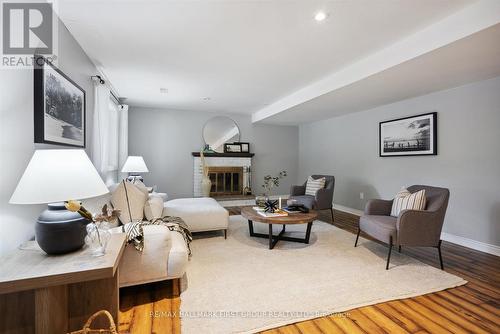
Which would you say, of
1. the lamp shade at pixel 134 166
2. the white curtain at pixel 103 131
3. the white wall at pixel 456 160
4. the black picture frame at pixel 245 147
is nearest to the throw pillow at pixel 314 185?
the white wall at pixel 456 160

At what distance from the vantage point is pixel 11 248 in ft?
4.54

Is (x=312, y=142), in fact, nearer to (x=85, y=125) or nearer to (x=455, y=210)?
(x=455, y=210)

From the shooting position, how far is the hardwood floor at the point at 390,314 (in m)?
1.56

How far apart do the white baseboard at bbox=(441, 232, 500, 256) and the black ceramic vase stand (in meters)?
4.16

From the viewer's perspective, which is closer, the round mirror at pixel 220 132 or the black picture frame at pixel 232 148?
the round mirror at pixel 220 132

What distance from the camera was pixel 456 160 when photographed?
3.19 meters

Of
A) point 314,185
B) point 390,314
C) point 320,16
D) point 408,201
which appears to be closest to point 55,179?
point 320,16

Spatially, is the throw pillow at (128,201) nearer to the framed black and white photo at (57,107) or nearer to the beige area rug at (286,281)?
the framed black and white photo at (57,107)

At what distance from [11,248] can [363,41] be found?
3218 mm

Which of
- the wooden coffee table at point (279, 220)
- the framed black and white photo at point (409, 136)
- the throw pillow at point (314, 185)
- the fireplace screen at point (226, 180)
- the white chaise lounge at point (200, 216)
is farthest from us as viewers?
the fireplace screen at point (226, 180)

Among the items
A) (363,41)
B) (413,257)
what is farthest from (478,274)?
(363,41)

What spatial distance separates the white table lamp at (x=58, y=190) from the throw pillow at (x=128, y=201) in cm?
102

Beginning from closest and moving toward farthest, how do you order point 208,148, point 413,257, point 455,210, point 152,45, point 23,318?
1. point 23,318
2. point 152,45
3. point 413,257
4. point 455,210
5. point 208,148

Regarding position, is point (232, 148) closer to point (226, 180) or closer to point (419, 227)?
point (226, 180)
